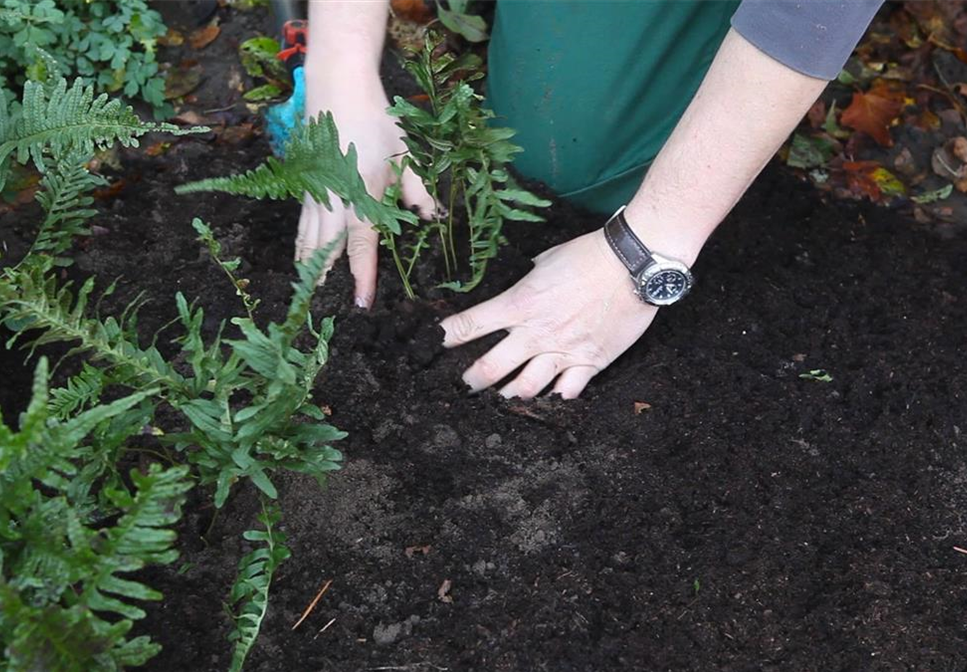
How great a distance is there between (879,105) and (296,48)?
5.22ft

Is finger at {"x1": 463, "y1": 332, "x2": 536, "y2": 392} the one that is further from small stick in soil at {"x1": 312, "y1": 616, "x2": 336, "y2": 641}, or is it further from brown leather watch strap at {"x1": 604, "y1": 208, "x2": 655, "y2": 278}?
small stick in soil at {"x1": 312, "y1": 616, "x2": 336, "y2": 641}

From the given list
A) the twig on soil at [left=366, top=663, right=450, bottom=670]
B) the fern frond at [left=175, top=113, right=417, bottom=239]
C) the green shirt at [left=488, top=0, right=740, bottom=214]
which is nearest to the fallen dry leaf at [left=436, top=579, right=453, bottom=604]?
the twig on soil at [left=366, top=663, right=450, bottom=670]

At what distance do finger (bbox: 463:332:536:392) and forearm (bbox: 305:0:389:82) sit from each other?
624 millimetres

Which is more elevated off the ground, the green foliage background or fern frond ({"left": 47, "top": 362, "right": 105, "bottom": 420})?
fern frond ({"left": 47, "top": 362, "right": 105, "bottom": 420})

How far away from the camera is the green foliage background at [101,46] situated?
7.70 ft

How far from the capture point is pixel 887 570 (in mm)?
1686

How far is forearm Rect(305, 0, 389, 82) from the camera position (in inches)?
82.7

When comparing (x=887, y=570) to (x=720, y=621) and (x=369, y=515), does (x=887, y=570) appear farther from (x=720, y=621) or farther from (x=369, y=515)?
(x=369, y=515)

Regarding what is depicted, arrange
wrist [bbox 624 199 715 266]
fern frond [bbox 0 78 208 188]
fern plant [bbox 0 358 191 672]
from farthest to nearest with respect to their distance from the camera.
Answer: wrist [bbox 624 199 715 266], fern frond [bbox 0 78 208 188], fern plant [bbox 0 358 191 672]

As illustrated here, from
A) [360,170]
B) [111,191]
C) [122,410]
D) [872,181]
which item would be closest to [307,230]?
[360,170]

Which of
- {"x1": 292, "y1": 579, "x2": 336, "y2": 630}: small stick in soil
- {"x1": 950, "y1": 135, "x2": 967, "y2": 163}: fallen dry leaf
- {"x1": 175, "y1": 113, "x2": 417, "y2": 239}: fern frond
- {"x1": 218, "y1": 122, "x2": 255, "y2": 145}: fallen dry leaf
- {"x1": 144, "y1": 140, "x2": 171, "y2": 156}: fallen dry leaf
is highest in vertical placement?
{"x1": 175, "y1": 113, "x2": 417, "y2": 239}: fern frond

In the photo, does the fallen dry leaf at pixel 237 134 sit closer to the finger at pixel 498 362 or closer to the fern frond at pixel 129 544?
the finger at pixel 498 362

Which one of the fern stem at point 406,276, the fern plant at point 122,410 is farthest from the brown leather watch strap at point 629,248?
the fern plant at point 122,410

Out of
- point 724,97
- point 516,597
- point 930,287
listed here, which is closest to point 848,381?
point 930,287
